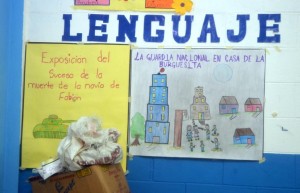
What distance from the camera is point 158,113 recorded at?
1.76 metres

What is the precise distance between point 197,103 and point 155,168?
1.61 ft

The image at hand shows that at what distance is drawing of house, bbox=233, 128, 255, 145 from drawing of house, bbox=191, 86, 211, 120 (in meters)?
0.20

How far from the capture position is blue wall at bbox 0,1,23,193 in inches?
69.6

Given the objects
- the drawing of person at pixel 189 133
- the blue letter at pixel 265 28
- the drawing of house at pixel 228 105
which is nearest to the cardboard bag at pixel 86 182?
the drawing of person at pixel 189 133

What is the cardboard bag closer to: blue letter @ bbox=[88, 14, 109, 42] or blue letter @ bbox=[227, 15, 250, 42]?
blue letter @ bbox=[88, 14, 109, 42]

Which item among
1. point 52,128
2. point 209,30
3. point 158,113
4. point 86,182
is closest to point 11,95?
point 52,128

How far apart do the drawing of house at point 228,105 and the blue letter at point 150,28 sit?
1.81 feet

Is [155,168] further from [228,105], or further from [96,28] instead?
[96,28]

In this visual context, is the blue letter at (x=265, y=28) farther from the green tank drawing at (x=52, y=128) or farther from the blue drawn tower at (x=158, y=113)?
the green tank drawing at (x=52, y=128)

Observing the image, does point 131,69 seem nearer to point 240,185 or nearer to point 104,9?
point 104,9

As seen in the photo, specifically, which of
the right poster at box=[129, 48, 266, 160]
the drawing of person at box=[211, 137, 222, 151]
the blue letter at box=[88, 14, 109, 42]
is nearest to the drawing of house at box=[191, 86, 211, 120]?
the right poster at box=[129, 48, 266, 160]

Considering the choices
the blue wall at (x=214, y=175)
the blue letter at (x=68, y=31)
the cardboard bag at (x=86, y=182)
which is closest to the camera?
the cardboard bag at (x=86, y=182)

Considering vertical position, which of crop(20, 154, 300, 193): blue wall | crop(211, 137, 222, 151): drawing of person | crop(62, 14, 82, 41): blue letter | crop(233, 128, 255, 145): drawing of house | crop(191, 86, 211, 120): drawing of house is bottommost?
crop(20, 154, 300, 193): blue wall

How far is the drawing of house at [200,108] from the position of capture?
1.74m
